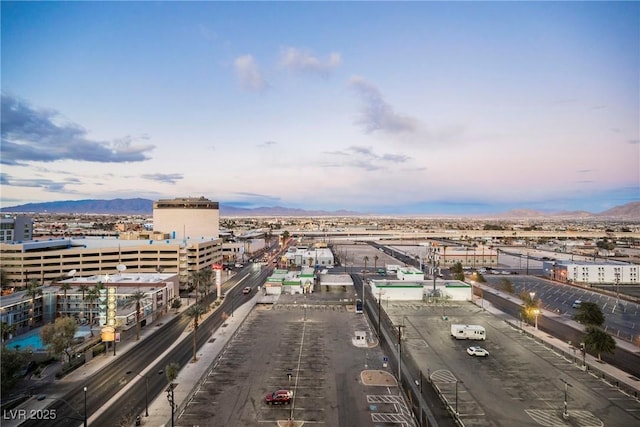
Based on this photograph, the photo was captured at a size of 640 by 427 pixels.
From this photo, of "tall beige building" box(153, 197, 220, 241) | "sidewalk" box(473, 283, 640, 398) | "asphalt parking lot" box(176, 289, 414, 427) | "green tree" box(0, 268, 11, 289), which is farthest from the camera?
"tall beige building" box(153, 197, 220, 241)

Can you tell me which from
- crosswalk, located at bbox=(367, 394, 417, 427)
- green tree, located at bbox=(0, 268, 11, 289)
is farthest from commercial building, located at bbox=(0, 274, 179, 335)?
crosswalk, located at bbox=(367, 394, 417, 427)

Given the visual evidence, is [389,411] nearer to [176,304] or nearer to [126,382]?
[126,382]

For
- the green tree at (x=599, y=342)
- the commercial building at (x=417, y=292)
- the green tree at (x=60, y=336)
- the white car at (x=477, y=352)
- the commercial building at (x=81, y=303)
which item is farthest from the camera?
the commercial building at (x=417, y=292)

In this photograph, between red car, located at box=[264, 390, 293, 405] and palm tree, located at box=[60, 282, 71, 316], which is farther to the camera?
palm tree, located at box=[60, 282, 71, 316]

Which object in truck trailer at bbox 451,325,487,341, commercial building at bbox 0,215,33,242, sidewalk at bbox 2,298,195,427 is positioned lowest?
sidewalk at bbox 2,298,195,427

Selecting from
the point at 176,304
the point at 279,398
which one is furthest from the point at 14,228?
the point at 279,398

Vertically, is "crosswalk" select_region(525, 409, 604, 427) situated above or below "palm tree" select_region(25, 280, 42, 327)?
below

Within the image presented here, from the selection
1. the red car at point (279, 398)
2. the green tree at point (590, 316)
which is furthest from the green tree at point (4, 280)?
the green tree at point (590, 316)

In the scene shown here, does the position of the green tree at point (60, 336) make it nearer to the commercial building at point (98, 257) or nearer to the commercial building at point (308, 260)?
the commercial building at point (98, 257)

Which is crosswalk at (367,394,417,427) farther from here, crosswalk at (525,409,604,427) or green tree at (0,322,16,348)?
green tree at (0,322,16,348)
